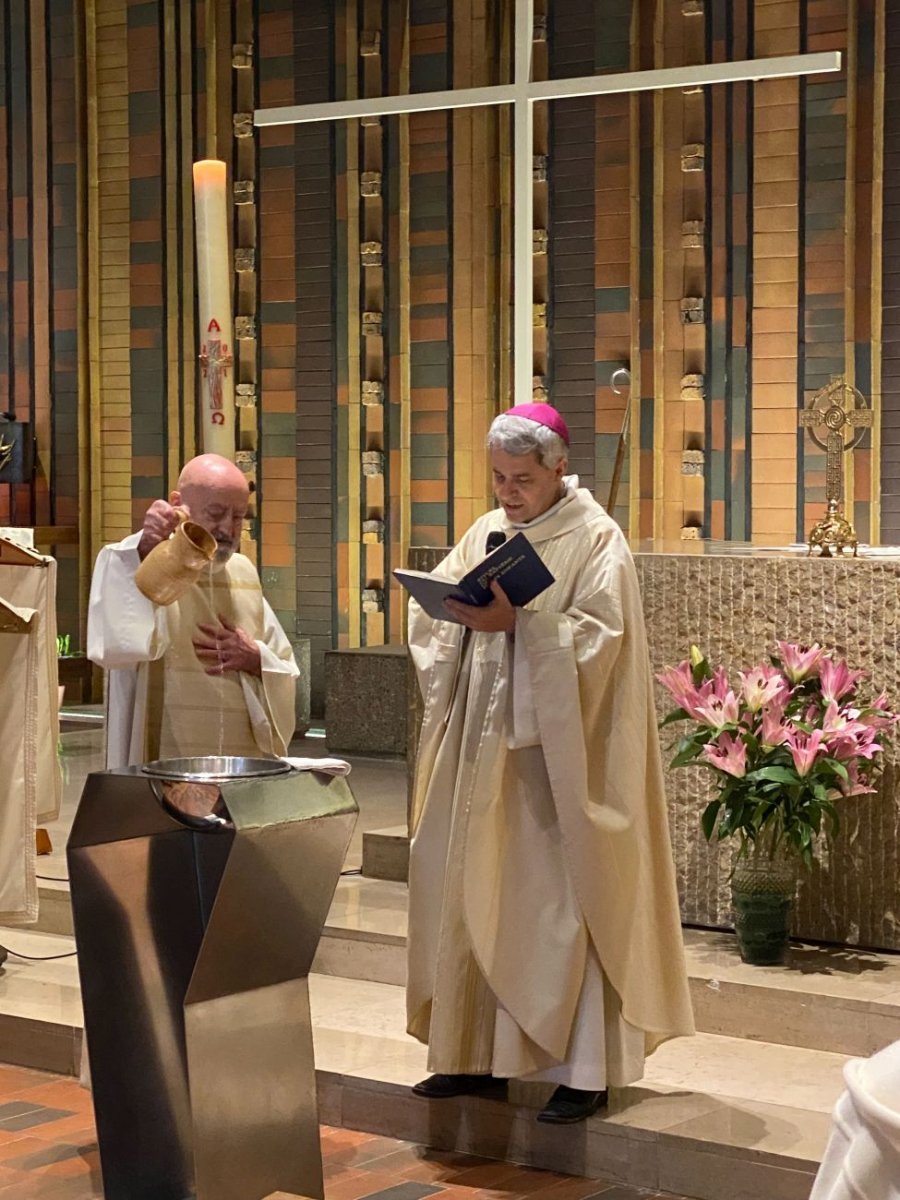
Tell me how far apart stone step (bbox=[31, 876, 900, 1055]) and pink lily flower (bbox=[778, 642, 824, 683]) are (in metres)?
0.77

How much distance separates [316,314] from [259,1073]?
640 cm

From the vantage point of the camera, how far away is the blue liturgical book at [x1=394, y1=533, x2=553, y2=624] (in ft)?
13.0

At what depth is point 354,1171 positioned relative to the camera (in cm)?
418

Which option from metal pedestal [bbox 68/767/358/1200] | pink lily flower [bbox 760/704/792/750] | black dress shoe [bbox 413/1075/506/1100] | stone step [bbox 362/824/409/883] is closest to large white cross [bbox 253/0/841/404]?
pink lily flower [bbox 760/704/792/750]

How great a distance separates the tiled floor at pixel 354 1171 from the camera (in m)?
4.04

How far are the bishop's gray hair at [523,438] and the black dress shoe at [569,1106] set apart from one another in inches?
55.6

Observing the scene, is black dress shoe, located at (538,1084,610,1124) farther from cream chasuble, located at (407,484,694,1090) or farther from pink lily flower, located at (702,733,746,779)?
pink lily flower, located at (702,733,746,779)

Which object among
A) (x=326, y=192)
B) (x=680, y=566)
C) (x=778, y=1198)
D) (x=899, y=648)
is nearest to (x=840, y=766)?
(x=899, y=648)

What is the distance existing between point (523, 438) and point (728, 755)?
1.23 meters

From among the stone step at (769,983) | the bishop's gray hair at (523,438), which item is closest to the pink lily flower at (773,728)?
the stone step at (769,983)

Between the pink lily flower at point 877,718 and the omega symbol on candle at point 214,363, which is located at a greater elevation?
the omega symbol on candle at point 214,363

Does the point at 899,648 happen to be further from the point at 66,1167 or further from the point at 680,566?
the point at 66,1167

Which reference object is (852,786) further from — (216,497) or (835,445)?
(216,497)

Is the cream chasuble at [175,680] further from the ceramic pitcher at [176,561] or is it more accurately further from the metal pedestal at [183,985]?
the metal pedestal at [183,985]
